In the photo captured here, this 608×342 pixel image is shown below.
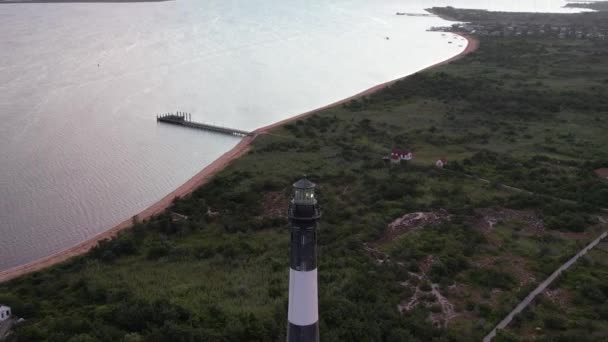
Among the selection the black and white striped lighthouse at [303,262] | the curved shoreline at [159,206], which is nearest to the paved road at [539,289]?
the black and white striped lighthouse at [303,262]

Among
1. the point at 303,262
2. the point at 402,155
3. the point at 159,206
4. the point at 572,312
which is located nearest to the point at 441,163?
the point at 402,155

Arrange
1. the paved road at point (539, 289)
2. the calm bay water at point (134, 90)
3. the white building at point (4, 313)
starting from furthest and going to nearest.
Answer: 1. the calm bay water at point (134, 90)
2. the white building at point (4, 313)
3. the paved road at point (539, 289)

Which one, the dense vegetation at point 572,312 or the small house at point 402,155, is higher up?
the small house at point 402,155

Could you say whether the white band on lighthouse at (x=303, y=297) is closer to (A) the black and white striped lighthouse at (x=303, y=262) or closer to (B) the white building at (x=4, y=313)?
(A) the black and white striped lighthouse at (x=303, y=262)

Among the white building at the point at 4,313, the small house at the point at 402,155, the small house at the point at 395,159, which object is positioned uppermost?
the small house at the point at 402,155

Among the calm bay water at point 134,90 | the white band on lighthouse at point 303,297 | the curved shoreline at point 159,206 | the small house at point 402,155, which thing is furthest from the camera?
the small house at point 402,155

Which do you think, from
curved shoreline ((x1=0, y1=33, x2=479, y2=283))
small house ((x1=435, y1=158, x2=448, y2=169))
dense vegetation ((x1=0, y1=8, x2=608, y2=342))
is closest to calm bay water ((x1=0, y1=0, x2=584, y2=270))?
curved shoreline ((x1=0, y1=33, x2=479, y2=283))
